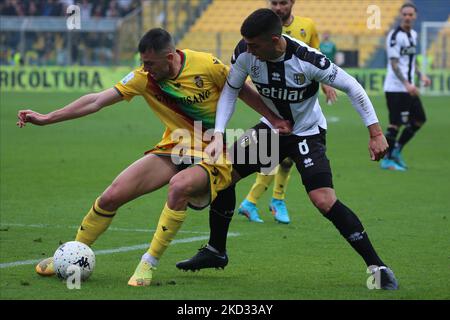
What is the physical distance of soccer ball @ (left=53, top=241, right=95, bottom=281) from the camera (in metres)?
7.20

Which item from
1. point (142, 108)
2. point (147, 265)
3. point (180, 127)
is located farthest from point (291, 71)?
point (142, 108)

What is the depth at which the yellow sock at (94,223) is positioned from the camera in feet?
24.9

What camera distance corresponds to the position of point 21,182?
13.9m

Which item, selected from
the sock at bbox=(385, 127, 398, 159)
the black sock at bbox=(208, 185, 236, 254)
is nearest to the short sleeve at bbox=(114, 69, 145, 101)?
the black sock at bbox=(208, 185, 236, 254)

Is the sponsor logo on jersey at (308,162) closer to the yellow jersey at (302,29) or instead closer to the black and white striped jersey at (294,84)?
the black and white striped jersey at (294,84)

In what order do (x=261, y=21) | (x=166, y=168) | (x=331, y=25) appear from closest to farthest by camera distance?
1. (x=261, y=21)
2. (x=166, y=168)
3. (x=331, y=25)

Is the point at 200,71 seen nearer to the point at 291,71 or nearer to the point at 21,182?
the point at 291,71

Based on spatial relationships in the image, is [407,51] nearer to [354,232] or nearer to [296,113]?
[296,113]

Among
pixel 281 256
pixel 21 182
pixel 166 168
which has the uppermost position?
pixel 166 168

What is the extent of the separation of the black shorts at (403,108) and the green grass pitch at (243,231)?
0.81 meters

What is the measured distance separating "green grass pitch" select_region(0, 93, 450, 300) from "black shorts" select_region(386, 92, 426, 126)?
2.67 feet

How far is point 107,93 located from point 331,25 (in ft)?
109

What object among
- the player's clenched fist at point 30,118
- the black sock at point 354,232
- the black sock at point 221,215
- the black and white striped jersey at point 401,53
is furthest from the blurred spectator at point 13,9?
the black sock at point 354,232
